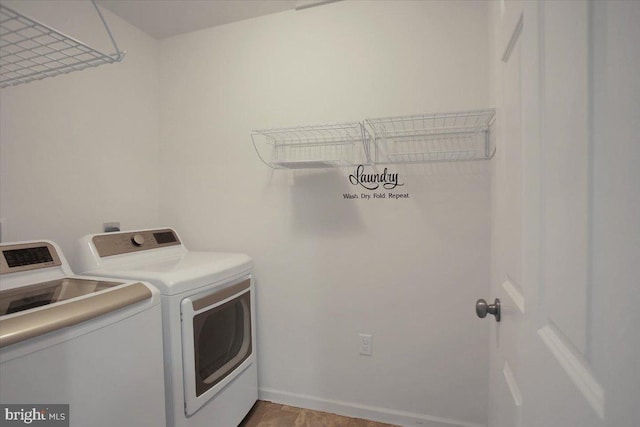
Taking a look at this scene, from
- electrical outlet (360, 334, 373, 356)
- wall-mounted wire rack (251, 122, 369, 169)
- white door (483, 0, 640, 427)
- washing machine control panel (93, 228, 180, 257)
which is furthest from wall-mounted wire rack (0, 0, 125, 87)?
electrical outlet (360, 334, 373, 356)

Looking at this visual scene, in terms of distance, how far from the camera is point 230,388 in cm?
161

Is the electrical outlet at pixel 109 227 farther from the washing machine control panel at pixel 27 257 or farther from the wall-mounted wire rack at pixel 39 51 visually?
the wall-mounted wire rack at pixel 39 51

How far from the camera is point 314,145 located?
1912 millimetres

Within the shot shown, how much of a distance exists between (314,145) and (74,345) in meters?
1.50

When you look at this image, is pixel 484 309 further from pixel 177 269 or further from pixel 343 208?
pixel 177 269

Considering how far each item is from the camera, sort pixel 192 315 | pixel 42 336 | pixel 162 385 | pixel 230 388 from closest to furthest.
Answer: pixel 42 336, pixel 162 385, pixel 192 315, pixel 230 388

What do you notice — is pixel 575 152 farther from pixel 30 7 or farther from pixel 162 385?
pixel 30 7

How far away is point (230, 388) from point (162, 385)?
1.63 feet

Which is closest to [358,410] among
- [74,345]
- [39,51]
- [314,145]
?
[74,345]

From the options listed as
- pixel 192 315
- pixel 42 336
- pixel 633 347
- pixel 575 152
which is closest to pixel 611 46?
pixel 575 152

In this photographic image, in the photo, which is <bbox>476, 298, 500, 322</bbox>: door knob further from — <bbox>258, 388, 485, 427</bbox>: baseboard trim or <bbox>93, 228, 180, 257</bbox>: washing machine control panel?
<bbox>93, 228, 180, 257</bbox>: washing machine control panel

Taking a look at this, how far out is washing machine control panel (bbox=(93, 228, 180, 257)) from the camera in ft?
5.08

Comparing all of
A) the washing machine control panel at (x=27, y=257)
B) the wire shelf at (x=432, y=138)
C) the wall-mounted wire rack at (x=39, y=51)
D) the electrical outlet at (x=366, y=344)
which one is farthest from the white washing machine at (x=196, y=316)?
the wire shelf at (x=432, y=138)

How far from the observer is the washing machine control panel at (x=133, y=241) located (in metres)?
1.55
